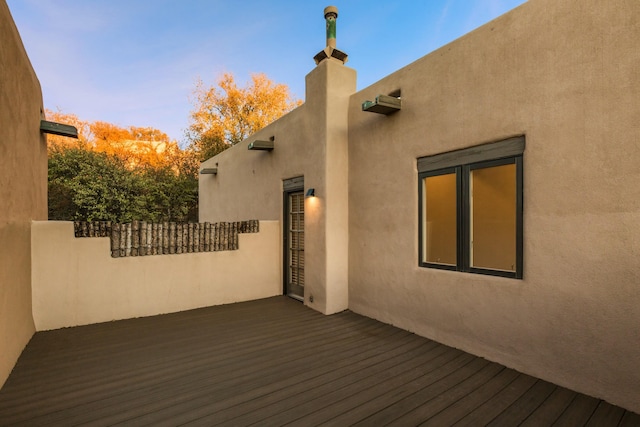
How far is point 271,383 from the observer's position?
2865 millimetres

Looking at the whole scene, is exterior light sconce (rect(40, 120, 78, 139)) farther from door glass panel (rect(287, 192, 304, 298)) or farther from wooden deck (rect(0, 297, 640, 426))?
door glass panel (rect(287, 192, 304, 298))

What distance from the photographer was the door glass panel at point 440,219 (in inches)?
151

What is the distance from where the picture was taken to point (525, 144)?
3057 millimetres

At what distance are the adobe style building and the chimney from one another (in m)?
0.04

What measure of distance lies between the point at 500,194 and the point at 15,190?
18.4ft

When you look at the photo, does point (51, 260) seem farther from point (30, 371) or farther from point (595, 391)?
point (595, 391)

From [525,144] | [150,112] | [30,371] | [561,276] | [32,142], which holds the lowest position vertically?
[30,371]

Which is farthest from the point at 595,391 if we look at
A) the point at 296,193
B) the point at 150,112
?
the point at 150,112

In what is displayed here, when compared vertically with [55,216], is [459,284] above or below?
below

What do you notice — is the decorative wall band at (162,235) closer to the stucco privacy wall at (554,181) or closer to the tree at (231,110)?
the stucco privacy wall at (554,181)

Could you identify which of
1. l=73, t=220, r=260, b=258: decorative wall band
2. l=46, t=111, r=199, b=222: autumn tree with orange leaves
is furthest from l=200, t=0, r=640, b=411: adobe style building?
l=46, t=111, r=199, b=222: autumn tree with orange leaves

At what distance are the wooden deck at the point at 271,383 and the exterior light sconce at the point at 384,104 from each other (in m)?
3.17

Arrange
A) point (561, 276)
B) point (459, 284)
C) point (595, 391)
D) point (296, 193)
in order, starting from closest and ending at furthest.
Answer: point (595, 391), point (561, 276), point (459, 284), point (296, 193)

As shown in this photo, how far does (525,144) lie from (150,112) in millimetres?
24982
